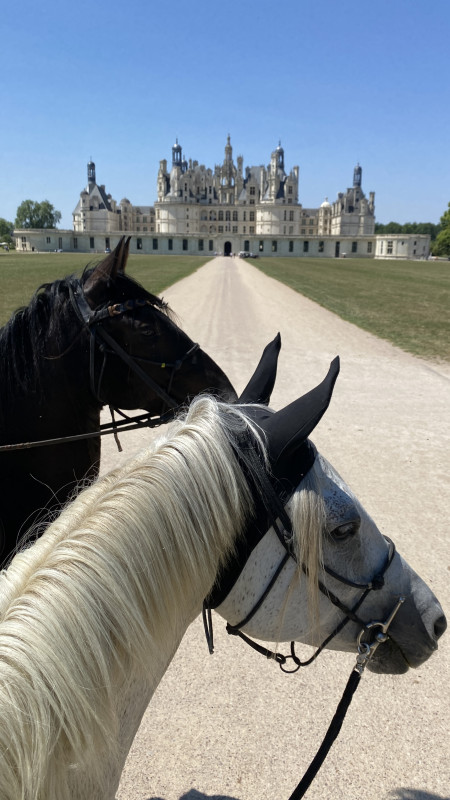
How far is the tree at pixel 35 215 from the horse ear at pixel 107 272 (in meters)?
130

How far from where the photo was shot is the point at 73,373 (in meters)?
2.67

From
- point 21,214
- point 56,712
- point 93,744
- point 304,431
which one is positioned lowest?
point 93,744

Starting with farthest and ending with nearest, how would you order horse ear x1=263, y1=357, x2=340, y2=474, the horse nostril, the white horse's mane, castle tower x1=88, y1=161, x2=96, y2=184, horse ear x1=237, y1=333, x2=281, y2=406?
1. castle tower x1=88, y1=161, x2=96, y2=184
2. horse ear x1=237, y1=333, x2=281, y2=406
3. the horse nostril
4. horse ear x1=263, y1=357, x2=340, y2=474
5. the white horse's mane

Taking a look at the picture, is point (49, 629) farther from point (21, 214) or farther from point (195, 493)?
point (21, 214)

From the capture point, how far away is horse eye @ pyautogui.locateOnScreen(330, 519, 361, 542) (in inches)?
54.4

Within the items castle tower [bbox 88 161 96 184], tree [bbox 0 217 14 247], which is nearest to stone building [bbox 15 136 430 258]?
castle tower [bbox 88 161 96 184]

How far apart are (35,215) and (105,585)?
5252 inches

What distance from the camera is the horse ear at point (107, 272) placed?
2.70 metres

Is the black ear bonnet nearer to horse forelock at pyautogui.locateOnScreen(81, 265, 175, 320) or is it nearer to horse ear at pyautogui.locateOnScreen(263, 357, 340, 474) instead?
horse ear at pyautogui.locateOnScreen(263, 357, 340, 474)

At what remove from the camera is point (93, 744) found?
1076 mm

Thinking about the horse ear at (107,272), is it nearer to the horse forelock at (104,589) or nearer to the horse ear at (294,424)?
the horse forelock at (104,589)

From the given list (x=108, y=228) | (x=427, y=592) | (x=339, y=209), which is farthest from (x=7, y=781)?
(x=339, y=209)

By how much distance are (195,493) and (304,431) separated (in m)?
0.31

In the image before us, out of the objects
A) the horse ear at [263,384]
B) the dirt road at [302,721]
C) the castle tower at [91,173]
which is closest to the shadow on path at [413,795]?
the dirt road at [302,721]
